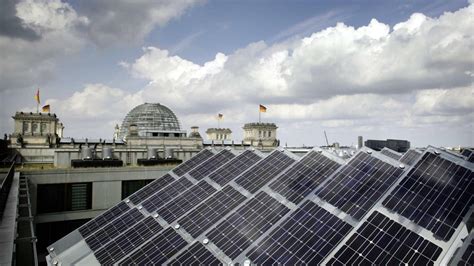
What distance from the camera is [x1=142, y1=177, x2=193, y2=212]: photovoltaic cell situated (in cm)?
2827

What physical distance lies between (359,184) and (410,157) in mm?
6096

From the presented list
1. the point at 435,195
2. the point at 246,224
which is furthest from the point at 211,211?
the point at 435,195

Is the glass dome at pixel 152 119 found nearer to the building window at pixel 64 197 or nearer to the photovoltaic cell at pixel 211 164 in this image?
the building window at pixel 64 197

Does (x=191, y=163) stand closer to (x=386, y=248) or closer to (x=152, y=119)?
(x=386, y=248)

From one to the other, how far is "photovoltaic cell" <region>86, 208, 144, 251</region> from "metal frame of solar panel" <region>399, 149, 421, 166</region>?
851 inches

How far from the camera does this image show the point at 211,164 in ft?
111

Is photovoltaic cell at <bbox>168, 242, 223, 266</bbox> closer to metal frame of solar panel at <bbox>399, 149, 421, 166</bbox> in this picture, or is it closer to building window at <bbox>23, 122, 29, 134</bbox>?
metal frame of solar panel at <bbox>399, 149, 421, 166</bbox>

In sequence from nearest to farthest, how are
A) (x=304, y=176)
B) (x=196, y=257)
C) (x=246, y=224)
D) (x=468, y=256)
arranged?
1. (x=468, y=256)
2. (x=196, y=257)
3. (x=246, y=224)
4. (x=304, y=176)

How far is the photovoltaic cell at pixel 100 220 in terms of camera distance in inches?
1051

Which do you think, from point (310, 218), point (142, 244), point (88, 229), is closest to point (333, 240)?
point (310, 218)

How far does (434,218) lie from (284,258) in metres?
8.30

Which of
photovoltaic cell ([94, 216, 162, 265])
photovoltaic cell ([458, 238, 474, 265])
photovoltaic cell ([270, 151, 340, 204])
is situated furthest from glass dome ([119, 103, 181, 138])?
photovoltaic cell ([458, 238, 474, 265])

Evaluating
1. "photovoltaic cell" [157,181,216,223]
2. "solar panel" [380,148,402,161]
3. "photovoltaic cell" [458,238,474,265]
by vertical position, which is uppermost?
"solar panel" [380,148,402,161]

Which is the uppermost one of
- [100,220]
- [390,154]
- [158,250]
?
[390,154]
